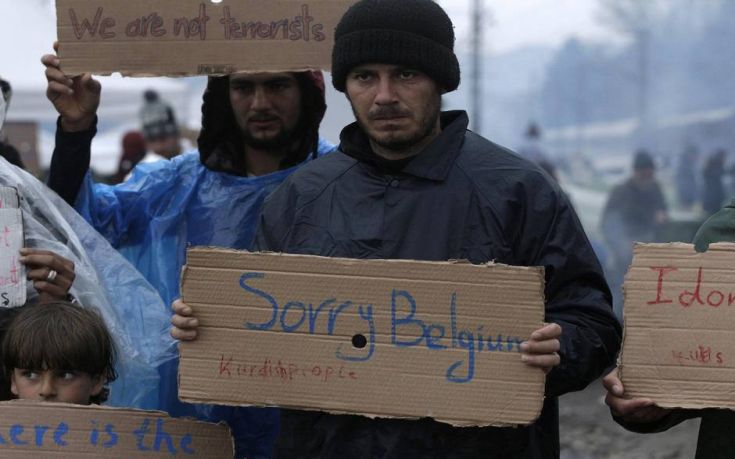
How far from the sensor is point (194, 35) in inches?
142

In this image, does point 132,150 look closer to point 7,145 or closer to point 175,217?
point 7,145

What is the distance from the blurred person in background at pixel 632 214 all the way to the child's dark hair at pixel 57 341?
7691mm

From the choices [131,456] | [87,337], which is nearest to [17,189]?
[87,337]

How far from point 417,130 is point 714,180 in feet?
26.0

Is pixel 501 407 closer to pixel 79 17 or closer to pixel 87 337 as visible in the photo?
pixel 87 337

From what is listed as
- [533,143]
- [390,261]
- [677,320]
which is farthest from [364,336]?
[533,143]

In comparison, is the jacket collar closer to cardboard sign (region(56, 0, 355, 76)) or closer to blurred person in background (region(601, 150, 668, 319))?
cardboard sign (region(56, 0, 355, 76))

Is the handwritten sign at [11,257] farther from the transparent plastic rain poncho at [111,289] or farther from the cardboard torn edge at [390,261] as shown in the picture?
the cardboard torn edge at [390,261]

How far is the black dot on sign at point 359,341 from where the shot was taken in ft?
9.59

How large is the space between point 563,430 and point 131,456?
5.93 metres

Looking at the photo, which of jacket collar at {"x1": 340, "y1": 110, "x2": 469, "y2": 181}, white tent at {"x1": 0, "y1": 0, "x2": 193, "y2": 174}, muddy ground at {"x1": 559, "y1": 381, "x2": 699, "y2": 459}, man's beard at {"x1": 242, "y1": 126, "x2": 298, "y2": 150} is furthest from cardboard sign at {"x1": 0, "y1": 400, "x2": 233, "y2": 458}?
white tent at {"x1": 0, "y1": 0, "x2": 193, "y2": 174}

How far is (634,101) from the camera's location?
11.5m

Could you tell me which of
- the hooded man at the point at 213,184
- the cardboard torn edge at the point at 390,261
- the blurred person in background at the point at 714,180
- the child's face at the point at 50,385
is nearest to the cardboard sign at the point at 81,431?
the child's face at the point at 50,385

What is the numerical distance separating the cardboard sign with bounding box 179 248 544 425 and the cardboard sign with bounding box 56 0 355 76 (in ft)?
2.61
